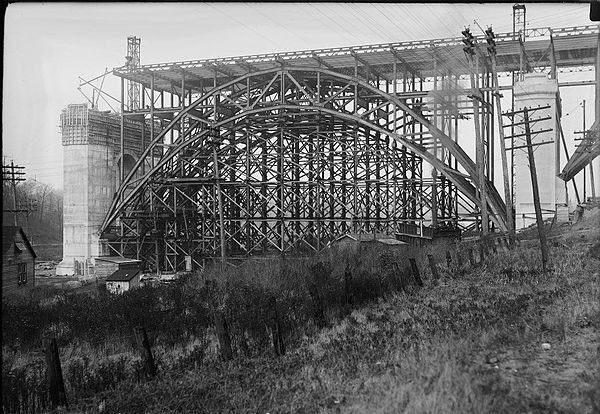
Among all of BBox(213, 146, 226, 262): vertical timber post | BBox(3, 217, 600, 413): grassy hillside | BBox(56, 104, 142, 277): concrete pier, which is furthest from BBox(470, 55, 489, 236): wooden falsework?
BBox(56, 104, 142, 277): concrete pier

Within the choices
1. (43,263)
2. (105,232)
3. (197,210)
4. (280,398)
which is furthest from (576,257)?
(43,263)

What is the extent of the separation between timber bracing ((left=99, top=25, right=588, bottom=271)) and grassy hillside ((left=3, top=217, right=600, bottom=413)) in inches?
349

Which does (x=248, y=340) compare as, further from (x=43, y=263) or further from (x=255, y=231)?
(x=43, y=263)

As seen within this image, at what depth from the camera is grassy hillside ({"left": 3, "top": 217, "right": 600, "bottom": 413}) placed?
4.89 m

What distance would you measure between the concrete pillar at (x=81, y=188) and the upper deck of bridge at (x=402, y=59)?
4323 millimetres

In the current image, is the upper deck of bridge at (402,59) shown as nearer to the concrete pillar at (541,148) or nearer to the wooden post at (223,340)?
the concrete pillar at (541,148)

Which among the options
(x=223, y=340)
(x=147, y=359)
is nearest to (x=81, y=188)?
(x=147, y=359)

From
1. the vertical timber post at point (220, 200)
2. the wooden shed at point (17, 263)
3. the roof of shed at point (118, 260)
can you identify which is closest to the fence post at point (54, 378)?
the wooden shed at point (17, 263)

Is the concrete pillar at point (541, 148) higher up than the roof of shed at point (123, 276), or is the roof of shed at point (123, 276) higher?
the concrete pillar at point (541, 148)

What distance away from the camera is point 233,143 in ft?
80.3

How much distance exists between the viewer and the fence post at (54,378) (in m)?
6.52

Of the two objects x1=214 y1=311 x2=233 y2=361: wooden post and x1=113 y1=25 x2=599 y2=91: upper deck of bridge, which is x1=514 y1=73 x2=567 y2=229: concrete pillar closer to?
x1=113 y1=25 x2=599 y2=91: upper deck of bridge

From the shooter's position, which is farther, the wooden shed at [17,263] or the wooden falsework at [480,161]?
the wooden shed at [17,263]

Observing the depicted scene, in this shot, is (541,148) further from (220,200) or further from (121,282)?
(121,282)
